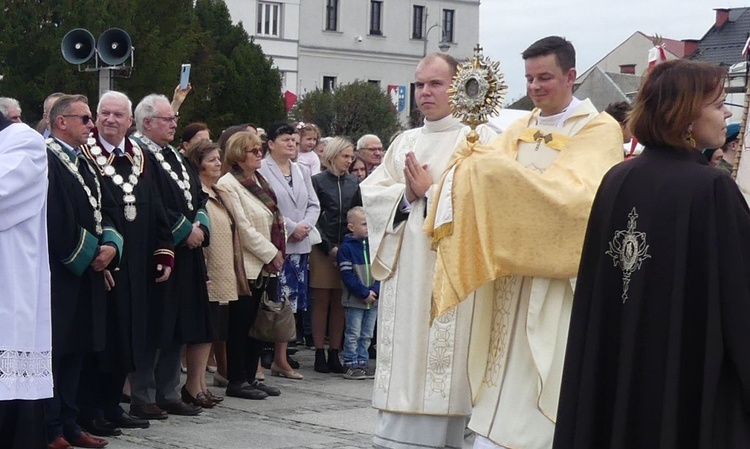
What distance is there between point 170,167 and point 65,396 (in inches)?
76.6

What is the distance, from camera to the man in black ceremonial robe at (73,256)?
7605 millimetres

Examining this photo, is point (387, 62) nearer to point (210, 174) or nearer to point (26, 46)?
point (26, 46)

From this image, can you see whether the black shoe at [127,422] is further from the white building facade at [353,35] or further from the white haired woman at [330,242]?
the white building facade at [353,35]

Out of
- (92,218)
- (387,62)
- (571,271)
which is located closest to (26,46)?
(92,218)

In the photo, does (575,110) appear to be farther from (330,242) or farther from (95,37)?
(95,37)

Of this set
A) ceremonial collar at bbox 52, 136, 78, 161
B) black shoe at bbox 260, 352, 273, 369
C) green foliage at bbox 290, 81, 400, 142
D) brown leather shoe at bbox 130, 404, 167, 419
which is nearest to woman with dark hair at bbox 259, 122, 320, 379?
black shoe at bbox 260, 352, 273, 369

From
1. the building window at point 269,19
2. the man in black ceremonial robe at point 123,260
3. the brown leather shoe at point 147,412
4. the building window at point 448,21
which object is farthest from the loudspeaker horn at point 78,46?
the building window at point 448,21

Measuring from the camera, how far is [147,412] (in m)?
8.85

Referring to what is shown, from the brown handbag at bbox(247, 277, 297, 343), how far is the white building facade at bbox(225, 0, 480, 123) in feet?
193

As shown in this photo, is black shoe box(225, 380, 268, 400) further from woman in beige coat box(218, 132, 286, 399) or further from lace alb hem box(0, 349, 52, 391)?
lace alb hem box(0, 349, 52, 391)

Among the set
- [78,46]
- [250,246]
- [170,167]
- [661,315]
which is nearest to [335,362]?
[250,246]

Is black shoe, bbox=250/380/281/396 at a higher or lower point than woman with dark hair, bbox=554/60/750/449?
lower

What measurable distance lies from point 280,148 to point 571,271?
531 centimetres

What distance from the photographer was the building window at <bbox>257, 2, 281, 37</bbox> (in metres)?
69.5
